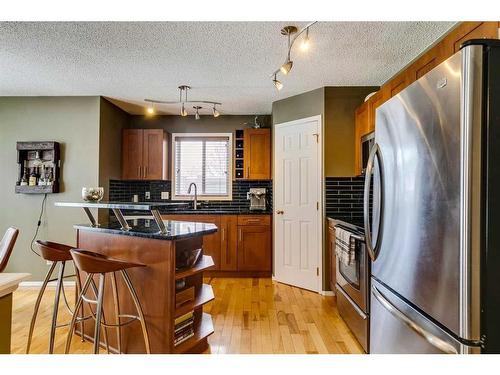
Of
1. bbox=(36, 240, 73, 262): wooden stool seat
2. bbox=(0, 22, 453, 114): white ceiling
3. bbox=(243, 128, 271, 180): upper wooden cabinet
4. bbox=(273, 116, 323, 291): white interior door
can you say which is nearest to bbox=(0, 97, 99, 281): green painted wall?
bbox=(0, 22, 453, 114): white ceiling

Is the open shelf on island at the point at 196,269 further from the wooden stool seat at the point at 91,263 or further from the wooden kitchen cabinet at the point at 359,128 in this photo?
the wooden kitchen cabinet at the point at 359,128

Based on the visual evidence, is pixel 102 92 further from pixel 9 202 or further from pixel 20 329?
pixel 20 329

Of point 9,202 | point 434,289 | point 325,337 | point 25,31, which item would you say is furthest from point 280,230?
point 9,202

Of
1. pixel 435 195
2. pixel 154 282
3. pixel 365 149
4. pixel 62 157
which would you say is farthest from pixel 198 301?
pixel 62 157

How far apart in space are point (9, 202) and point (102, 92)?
1.90 m

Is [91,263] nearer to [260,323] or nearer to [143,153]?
[260,323]

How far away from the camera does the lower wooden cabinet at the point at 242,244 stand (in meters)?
→ 4.11

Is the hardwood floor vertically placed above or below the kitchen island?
below

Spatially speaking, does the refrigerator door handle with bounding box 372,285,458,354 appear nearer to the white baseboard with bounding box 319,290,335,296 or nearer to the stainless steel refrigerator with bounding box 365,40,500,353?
the stainless steel refrigerator with bounding box 365,40,500,353

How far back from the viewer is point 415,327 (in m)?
1.25

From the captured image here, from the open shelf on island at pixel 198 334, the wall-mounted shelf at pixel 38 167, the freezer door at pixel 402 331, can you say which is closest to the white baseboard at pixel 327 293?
the open shelf on island at pixel 198 334

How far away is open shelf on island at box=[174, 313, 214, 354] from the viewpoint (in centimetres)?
196

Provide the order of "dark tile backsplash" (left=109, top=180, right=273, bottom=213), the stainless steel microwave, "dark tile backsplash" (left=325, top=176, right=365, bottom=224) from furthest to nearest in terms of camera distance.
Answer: "dark tile backsplash" (left=109, top=180, right=273, bottom=213) → "dark tile backsplash" (left=325, top=176, right=365, bottom=224) → the stainless steel microwave

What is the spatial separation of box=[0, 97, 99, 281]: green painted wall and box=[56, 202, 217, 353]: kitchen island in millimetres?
1836
